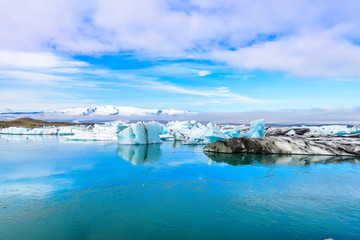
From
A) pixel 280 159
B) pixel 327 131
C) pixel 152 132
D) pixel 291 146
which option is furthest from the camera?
pixel 327 131

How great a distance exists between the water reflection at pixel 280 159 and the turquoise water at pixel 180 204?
152 centimetres

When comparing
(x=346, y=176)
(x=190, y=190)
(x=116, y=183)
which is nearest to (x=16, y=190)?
(x=116, y=183)

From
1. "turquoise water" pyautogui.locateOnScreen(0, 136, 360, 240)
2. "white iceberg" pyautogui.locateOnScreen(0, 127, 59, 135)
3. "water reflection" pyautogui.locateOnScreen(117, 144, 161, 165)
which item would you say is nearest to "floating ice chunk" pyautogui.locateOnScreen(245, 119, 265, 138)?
"water reflection" pyautogui.locateOnScreen(117, 144, 161, 165)

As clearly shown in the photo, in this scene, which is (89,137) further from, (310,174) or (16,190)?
A: (310,174)

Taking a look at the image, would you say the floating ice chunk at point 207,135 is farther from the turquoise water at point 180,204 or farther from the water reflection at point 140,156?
the turquoise water at point 180,204

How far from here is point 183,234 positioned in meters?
3.16

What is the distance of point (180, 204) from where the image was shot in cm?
429

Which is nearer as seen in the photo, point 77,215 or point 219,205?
point 77,215

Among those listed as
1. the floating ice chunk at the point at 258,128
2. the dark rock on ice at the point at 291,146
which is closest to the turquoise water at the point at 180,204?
the dark rock on ice at the point at 291,146

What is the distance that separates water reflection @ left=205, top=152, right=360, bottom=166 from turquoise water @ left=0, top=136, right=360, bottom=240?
1521mm

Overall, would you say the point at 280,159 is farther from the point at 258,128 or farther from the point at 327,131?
the point at 327,131

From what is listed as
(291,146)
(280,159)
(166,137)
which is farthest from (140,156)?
(166,137)

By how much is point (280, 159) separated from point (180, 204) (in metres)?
6.53

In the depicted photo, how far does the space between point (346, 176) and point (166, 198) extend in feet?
17.1
